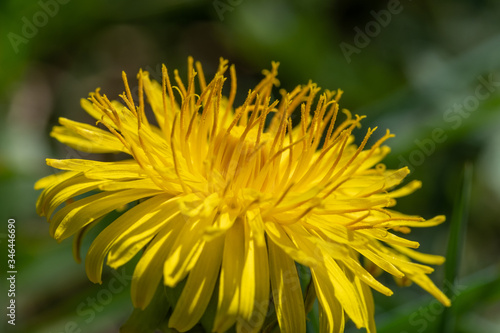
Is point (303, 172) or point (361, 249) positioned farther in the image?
point (303, 172)

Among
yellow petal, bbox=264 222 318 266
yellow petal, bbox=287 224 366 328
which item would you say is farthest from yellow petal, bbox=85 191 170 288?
yellow petal, bbox=287 224 366 328

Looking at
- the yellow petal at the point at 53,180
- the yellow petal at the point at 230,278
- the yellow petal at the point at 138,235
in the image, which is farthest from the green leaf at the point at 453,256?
the yellow petal at the point at 53,180

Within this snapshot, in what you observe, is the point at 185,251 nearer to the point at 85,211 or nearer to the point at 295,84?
the point at 85,211

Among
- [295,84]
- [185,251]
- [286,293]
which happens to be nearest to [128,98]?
[185,251]

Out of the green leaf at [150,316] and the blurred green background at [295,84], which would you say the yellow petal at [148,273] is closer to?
the green leaf at [150,316]

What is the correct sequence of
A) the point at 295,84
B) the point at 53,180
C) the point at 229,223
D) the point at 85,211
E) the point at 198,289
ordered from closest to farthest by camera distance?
the point at 198,289, the point at 229,223, the point at 85,211, the point at 53,180, the point at 295,84

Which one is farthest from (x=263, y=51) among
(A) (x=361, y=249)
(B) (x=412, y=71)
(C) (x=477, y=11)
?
(A) (x=361, y=249)

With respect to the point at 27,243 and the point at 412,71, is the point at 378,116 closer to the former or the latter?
the point at 412,71
